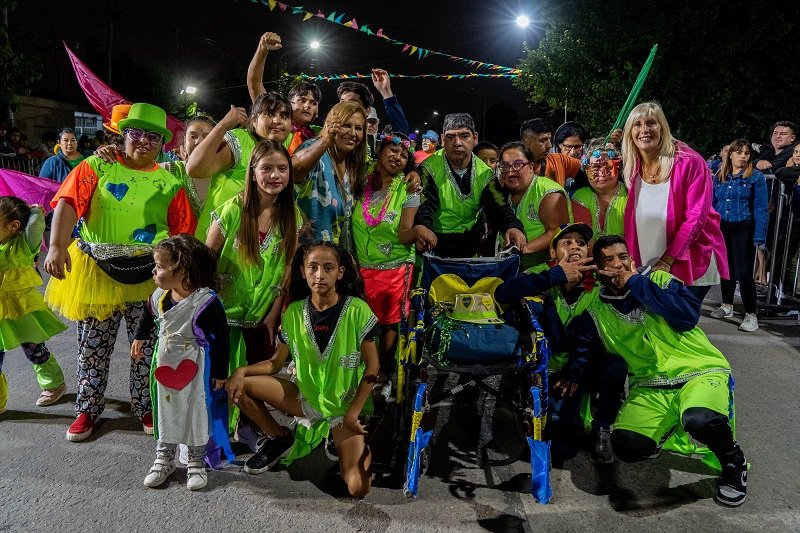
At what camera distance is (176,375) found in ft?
10.2

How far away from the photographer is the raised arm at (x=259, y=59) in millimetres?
4328

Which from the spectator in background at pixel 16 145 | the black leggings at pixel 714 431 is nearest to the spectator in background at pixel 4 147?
the spectator in background at pixel 16 145

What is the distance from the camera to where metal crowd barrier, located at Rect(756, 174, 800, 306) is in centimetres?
682

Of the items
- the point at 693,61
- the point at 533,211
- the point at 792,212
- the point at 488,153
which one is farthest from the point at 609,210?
the point at 693,61

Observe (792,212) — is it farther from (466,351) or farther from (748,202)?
(466,351)

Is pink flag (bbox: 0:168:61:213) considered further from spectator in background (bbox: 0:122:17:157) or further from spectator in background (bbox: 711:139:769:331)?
spectator in background (bbox: 711:139:769:331)

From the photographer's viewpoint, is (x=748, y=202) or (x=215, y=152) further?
(x=748, y=202)

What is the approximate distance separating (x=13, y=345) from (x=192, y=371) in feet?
5.78

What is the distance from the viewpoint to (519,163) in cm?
399

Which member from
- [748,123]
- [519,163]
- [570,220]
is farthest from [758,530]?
[748,123]

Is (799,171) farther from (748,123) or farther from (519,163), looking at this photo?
(748,123)

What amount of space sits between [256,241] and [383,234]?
0.99 m

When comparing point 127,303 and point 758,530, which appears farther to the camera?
point 127,303

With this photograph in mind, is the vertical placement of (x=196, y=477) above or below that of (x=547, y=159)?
below
